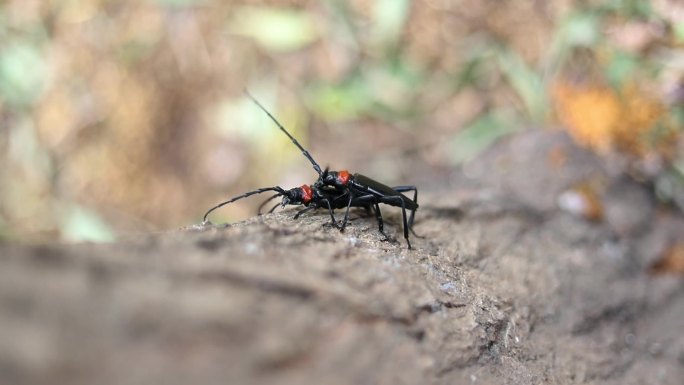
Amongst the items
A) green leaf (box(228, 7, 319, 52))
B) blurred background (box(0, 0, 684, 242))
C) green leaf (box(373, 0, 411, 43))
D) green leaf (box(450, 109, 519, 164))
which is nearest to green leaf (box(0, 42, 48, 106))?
blurred background (box(0, 0, 684, 242))

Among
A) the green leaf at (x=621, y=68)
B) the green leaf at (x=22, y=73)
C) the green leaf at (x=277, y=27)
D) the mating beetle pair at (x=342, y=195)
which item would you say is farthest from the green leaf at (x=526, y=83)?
the green leaf at (x=22, y=73)

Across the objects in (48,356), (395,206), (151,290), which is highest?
(395,206)

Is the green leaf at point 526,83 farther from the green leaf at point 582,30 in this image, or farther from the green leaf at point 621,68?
the green leaf at point 621,68

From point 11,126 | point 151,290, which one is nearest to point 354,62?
point 11,126

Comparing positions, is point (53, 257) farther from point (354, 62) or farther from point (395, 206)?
point (354, 62)

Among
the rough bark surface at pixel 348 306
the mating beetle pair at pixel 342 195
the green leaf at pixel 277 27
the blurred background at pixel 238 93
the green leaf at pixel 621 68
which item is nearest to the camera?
the rough bark surface at pixel 348 306

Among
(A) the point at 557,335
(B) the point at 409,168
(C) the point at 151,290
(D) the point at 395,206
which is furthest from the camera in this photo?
(B) the point at 409,168
